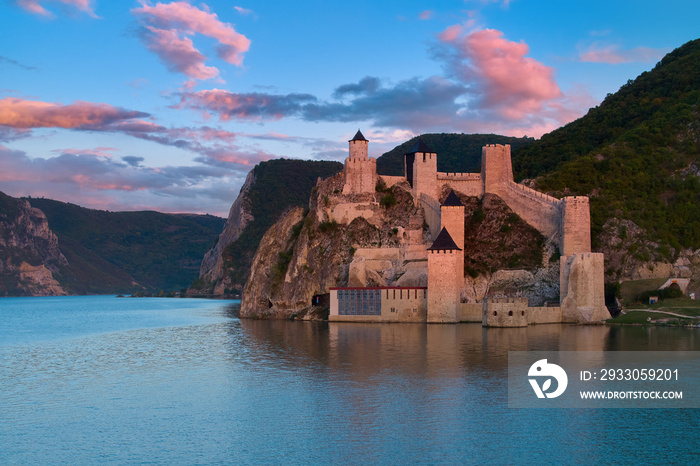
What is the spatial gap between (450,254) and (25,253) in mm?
147083

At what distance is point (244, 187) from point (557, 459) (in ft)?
471

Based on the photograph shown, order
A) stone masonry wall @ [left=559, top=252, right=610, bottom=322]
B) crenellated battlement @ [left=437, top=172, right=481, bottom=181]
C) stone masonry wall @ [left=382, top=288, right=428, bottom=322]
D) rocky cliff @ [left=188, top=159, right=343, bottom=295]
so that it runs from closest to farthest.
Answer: stone masonry wall @ [left=559, top=252, right=610, bottom=322], stone masonry wall @ [left=382, top=288, right=428, bottom=322], crenellated battlement @ [left=437, top=172, right=481, bottom=181], rocky cliff @ [left=188, top=159, right=343, bottom=295]

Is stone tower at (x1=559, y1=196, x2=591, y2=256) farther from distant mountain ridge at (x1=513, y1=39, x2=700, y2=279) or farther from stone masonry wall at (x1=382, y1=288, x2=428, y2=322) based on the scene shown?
stone masonry wall at (x1=382, y1=288, x2=428, y2=322)

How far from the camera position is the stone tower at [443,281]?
4803 centimetres

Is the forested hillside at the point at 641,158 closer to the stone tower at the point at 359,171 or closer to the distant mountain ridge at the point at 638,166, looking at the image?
the distant mountain ridge at the point at 638,166

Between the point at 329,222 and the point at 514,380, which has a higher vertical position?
the point at 329,222

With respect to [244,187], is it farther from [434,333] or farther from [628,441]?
[628,441]

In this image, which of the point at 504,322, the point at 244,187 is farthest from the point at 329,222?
the point at 244,187

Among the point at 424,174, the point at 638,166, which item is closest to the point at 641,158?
the point at 638,166

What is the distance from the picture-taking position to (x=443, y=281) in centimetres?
4853

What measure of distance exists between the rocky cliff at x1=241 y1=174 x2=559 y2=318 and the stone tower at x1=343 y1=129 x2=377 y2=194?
679 millimetres

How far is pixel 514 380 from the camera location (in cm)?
2627

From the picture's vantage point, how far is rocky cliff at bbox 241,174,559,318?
54.8 m

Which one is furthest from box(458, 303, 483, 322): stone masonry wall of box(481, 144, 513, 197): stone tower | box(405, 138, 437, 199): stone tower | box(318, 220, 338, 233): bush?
box(318, 220, 338, 233): bush
